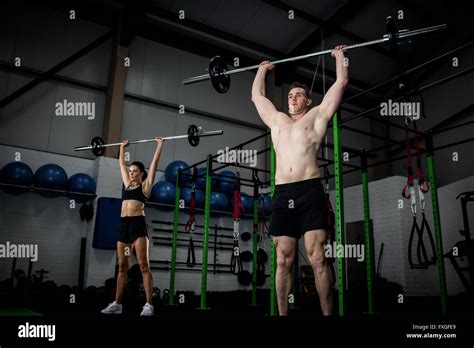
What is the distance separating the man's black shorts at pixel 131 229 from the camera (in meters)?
3.37

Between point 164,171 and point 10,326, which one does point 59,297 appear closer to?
point 164,171

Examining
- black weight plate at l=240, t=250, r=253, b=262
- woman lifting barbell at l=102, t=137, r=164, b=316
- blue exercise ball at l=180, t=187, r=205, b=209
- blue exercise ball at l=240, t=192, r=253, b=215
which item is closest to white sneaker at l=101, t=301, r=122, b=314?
woman lifting barbell at l=102, t=137, r=164, b=316

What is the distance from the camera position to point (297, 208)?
2123 millimetres

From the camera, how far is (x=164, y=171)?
23.5 ft

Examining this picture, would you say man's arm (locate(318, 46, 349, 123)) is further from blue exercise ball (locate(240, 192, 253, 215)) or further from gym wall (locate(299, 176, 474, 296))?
gym wall (locate(299, 176, 474, 296))

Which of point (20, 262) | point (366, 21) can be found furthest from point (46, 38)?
point (366, 21)

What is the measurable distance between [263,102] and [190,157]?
5382 mm

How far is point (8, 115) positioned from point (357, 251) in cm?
670

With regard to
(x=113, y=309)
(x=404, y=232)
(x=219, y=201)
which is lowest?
(x=113, y=309)

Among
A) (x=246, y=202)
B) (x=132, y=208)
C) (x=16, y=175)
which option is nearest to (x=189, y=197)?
(x=246, y=202)

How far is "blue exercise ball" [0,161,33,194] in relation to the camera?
5.30 meters

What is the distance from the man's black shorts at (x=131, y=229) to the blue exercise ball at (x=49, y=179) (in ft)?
8.76

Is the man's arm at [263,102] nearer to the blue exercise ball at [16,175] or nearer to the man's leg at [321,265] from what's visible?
the man's leg at [321,265]

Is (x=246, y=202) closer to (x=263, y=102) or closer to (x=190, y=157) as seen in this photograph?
(x=190, y=157)
